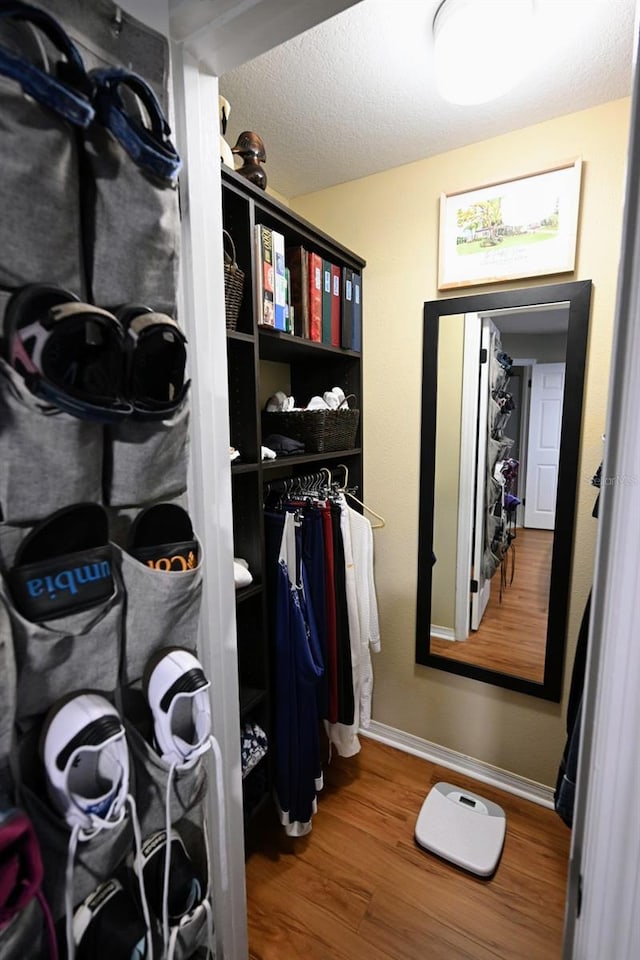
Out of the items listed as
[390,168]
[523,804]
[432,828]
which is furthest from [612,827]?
[390,168]

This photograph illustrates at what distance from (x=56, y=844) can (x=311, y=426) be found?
1.26 m

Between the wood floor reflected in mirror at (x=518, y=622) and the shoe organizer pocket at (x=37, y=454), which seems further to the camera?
the wood floor reflected in mirror at (x=518, y=622)

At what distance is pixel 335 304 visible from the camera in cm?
167

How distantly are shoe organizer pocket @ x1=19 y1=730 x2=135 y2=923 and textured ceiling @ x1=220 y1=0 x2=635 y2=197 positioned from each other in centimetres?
153

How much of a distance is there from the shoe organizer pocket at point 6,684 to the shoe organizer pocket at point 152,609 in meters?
0.15

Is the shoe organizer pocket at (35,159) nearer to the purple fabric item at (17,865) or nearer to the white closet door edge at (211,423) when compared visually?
the white closet door edge at (211,423)

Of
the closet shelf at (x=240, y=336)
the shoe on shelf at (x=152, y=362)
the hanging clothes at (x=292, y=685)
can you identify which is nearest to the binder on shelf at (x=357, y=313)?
the closet shelf at (x=240, y=336)

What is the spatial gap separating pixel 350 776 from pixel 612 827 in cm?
166

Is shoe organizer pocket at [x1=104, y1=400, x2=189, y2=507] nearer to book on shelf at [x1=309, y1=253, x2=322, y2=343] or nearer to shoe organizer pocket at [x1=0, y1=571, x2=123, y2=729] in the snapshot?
shoe organizer pocket at [x1=0, y1=571, x2=123, y2=729]

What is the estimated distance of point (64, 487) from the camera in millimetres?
533

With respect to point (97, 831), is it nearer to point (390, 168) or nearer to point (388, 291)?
point (388, 291)

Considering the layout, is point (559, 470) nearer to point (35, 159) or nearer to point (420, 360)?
point (420, 360)

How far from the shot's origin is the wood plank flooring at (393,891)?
1.24 metres

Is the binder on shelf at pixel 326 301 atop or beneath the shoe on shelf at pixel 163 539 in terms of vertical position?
atop
